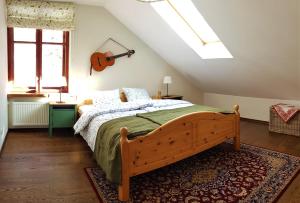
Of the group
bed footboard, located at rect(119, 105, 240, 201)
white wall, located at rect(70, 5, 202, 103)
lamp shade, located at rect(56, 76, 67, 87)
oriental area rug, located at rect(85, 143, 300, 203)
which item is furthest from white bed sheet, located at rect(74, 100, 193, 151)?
white wall, located at rect(70, 5, 202, 103)

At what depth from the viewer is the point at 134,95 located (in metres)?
4.78

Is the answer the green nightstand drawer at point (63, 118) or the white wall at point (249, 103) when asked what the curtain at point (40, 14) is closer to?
the green nightstand drawer at point (63, 118)

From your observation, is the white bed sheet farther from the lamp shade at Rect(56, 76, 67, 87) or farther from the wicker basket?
the wicker basket

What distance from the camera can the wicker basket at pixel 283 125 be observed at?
178 inches

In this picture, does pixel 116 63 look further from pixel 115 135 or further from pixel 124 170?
pixel 124 170

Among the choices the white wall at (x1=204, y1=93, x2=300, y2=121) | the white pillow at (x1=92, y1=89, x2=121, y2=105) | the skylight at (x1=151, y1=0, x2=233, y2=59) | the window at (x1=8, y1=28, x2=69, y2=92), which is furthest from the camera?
the white wall at (x1=204, y1=93, x2=300, y2=121)

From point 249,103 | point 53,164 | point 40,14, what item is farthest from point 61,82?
point 249,103

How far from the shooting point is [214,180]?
107 inches

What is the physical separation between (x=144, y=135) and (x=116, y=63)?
115 inches

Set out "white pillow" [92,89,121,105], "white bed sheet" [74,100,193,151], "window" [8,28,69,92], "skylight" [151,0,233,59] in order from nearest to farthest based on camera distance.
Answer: "white bed sheet" [74,100,193,151]
"skylight" [151,0,233,59]
"white pillow" [92,89,121,105]
"window" [8,28,69,92]

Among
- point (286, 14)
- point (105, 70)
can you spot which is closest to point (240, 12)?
point (286, 14)

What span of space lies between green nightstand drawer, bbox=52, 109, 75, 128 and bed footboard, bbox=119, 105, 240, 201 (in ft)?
7.22

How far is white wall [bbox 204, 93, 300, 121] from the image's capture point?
522cm

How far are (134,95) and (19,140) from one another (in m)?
1.97
